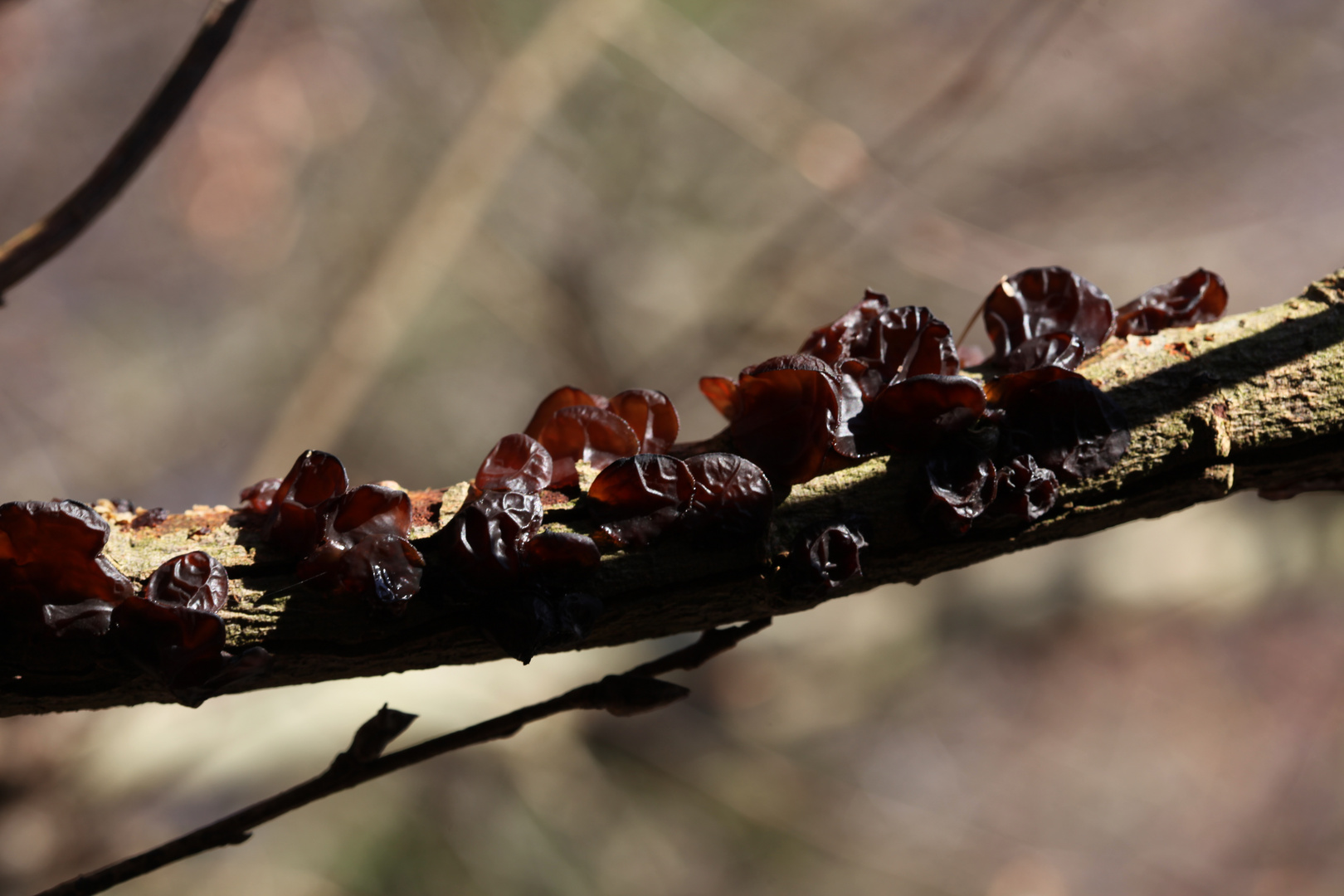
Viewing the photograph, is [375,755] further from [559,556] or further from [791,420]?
[791,420]

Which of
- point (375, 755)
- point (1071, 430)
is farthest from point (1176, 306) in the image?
point (375, 755)

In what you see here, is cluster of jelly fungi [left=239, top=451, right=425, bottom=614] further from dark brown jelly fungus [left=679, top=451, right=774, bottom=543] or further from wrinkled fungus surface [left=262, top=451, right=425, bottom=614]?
dark brown jelly fungus [left=679, top=451, right=774, bottom=543]

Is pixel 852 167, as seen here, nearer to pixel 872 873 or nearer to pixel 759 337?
pixel 759 337

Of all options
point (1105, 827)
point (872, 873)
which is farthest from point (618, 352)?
point (1105, 827)

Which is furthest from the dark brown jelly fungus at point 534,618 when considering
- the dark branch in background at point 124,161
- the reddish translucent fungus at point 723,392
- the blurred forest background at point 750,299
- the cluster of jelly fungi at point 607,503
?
the blurred forest background at point 750,299

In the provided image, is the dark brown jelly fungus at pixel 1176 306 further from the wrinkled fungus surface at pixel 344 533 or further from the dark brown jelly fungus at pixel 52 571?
the dark brown jelly fungus at pixel 52 571

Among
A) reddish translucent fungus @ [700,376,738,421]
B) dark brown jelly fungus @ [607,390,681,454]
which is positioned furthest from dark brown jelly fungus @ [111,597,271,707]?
reddish translucent fungus @ [700,376,738,421]
